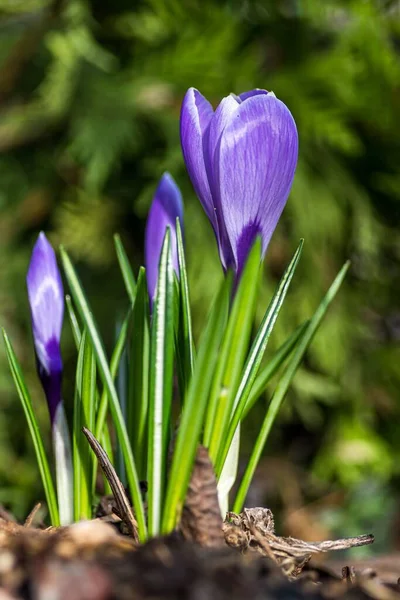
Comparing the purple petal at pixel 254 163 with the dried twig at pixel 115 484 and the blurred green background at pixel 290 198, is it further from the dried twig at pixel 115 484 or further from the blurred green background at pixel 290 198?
the blurred green background at pixel 290 198

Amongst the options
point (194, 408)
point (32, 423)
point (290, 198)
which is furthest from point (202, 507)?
point (290, 198)

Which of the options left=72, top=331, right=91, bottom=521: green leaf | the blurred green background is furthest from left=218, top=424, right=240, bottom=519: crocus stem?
the blurred green background

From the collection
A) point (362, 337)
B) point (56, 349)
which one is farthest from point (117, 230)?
point (56, 349)

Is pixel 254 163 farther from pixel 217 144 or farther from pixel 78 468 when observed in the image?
pixel 78 468

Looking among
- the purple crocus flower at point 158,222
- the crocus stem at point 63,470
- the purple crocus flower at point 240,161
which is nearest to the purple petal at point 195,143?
the purple crocus flower at point 240,161

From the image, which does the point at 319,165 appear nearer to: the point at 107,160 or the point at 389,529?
the point at 107,160
